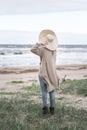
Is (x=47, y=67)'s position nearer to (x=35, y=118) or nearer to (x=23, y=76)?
(x=35, y=118)

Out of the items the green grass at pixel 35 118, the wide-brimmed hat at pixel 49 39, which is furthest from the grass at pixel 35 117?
the wide-brimmed hat at pixel 49 39

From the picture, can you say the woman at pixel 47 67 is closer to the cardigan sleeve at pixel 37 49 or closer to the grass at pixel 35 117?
the cardigan sleeve at pixel 37 49

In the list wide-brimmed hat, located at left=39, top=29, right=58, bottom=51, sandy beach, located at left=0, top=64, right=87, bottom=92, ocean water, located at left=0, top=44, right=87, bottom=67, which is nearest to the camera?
wide-brimmed hat, located at left=39, top=29, right=58, bottom=51

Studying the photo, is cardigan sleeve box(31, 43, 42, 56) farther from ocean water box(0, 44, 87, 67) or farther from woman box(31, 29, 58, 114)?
ocean water box(0, 44, 87, 67)

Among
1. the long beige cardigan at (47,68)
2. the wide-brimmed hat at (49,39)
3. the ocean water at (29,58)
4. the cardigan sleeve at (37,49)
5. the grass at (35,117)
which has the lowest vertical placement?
the ocean water at (29,58)

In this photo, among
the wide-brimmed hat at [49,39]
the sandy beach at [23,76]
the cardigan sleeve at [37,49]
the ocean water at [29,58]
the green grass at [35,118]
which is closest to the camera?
the green grass at [35,118]

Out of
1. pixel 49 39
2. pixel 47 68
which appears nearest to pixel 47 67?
pixel 47 68

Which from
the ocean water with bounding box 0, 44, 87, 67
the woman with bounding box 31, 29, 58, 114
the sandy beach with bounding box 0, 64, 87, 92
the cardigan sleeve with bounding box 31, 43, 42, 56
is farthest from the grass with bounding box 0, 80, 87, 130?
the ocean water with bounding box 0, 44, 87, 67

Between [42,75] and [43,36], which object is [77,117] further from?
[43,36]

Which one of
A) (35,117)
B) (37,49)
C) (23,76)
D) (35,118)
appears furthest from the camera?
(23,76)

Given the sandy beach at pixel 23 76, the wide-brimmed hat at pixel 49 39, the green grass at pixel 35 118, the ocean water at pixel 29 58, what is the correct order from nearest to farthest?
the green grass at pixel 35 118 → the wide-brimmed hat at pixel 49 39 → the sandy beach at pixel 23 76 → the ocean water at pixel 29 58

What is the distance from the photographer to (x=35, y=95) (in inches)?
519

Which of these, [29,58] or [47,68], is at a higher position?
[47,68]

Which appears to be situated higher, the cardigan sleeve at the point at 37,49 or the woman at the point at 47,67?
the cardigan sleeve at the point at 37,49
